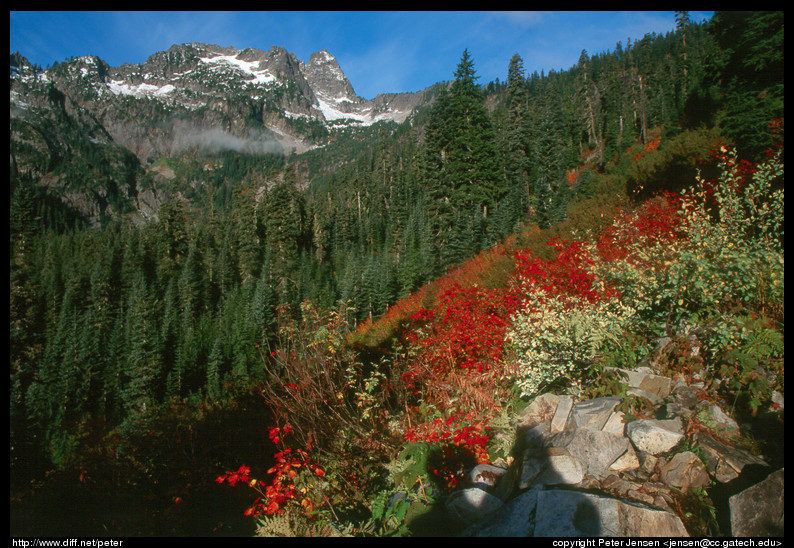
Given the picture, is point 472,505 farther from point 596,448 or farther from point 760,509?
point 760,509

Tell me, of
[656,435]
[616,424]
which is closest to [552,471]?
[616,424]

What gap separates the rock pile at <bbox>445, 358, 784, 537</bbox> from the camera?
3.60 meters

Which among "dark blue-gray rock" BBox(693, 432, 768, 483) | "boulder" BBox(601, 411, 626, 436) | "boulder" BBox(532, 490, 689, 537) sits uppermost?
"boulder" BBox(601, 411, 626, 436)

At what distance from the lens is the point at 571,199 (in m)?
26.1

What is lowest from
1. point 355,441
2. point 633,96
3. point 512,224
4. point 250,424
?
point 250,424

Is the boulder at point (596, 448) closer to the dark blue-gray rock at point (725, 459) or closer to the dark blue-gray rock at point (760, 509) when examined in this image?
the dark blue-gray rock at point (725, 459)

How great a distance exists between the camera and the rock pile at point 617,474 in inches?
142

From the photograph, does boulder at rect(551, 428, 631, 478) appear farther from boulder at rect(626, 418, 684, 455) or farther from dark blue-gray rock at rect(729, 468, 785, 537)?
dark blue-gray rock at rect(729, 468, 785, 537)

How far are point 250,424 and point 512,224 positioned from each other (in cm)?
2268

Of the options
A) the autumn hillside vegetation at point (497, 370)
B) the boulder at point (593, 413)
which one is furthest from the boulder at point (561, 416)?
the autumn hillside vegetation at point (497, 370)

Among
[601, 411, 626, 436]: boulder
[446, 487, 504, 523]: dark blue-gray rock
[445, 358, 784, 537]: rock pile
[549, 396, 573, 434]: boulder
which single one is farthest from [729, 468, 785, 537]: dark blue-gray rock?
[446, 487, 504, 523]: dark blue-gray rock

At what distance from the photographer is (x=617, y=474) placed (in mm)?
4418
